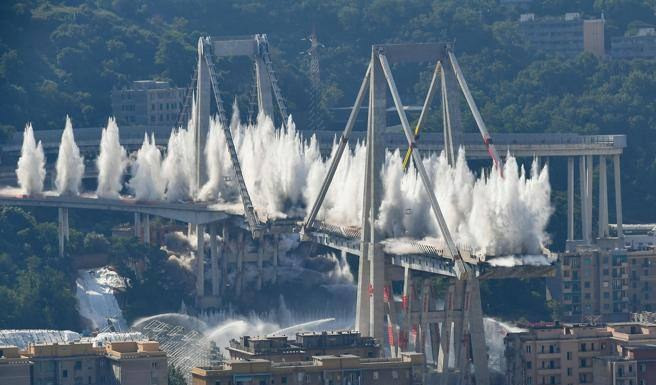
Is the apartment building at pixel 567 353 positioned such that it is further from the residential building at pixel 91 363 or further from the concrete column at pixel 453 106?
the residential building at pixel 91 363

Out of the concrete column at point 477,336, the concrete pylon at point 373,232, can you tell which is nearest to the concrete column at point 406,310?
the concrete pylon at point 373,232

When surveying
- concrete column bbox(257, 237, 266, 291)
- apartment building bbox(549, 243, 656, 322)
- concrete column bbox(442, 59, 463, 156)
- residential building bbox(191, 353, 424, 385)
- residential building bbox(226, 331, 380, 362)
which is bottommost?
residential building bbox(191, 353, 424, 385)

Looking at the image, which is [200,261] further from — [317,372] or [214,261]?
[317,372]

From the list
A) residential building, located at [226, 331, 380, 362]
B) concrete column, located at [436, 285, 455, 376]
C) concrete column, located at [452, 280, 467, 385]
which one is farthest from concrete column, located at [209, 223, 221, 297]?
residential building, located at [226, 331, 380, 362]

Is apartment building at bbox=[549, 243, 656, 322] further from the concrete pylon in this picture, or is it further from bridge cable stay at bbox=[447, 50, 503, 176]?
the concrete pylon

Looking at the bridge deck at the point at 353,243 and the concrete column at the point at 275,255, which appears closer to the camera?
the bridge deck at the point at 353,243

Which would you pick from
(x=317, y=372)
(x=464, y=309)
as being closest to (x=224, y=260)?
(x=464, y=309)
